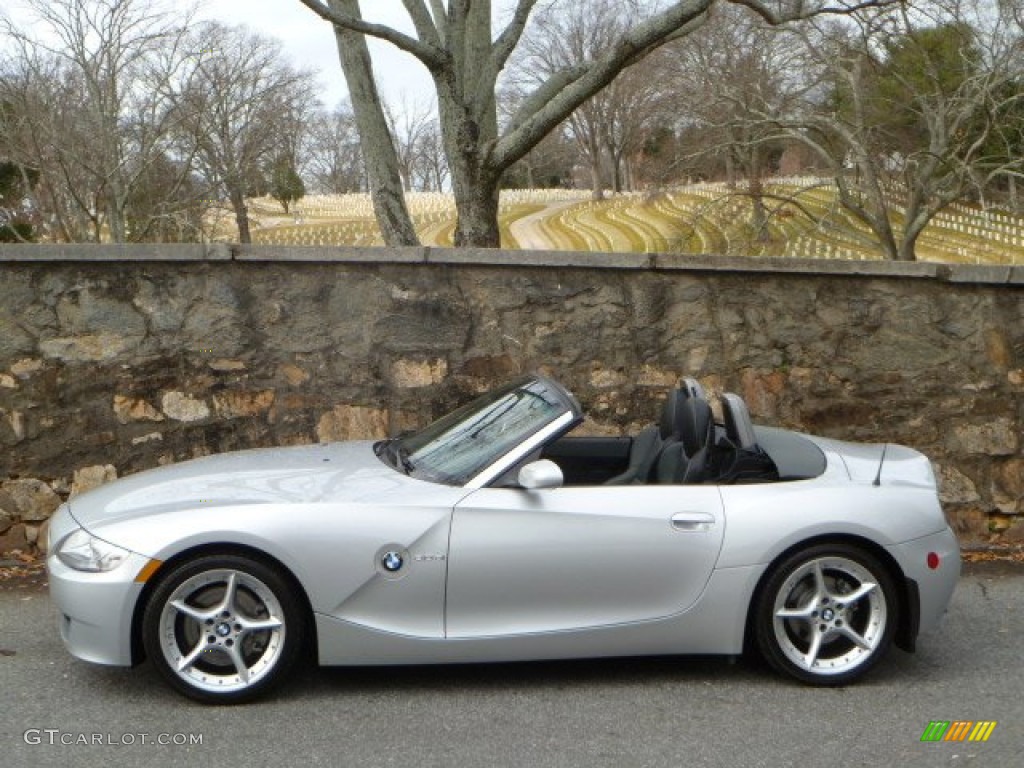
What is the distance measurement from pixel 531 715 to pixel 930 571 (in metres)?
1.73

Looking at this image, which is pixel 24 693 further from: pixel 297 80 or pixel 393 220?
pixel 297 80

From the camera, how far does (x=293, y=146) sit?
40.6m

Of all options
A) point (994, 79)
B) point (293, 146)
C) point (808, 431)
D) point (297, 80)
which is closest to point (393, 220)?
point (808, 431)

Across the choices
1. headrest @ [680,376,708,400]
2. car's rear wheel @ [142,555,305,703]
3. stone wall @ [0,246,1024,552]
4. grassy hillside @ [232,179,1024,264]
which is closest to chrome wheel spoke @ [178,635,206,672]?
car's rear wheel @ [142,555,305,703]

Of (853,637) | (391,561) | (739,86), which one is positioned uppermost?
(739,86)

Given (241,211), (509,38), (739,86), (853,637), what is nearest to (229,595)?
(853,637)

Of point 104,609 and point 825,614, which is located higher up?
→ point 104,609

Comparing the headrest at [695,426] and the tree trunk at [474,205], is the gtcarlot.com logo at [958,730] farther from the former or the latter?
the tree trunk at [474,205]

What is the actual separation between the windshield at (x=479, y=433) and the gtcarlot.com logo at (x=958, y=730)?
1817mm

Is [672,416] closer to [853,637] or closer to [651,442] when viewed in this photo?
[651,442]

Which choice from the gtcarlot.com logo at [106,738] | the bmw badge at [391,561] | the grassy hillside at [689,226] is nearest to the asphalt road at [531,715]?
the gtcarlot.com logo at [106,738]

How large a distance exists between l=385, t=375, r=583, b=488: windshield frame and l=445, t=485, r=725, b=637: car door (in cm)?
14

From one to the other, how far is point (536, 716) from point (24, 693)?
196 centimetres

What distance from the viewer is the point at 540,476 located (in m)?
4.48
